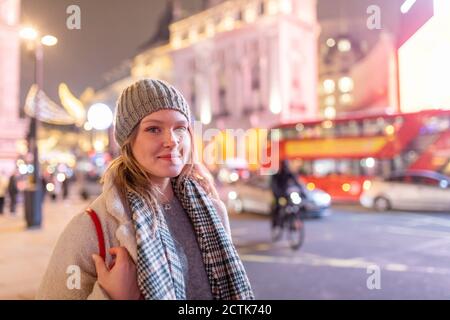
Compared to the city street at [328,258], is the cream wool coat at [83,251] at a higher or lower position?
higher

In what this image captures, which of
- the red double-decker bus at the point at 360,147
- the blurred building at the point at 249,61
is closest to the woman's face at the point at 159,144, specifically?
the red double-decker bus at the point at 360,147

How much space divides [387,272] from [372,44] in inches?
2382

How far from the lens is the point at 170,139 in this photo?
4.42 feet

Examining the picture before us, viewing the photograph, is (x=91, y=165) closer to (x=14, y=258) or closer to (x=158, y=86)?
(x=14, y=258)

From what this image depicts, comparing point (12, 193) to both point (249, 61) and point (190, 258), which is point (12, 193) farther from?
point (249, 61)

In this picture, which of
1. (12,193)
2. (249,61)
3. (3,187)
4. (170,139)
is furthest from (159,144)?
(249,61)

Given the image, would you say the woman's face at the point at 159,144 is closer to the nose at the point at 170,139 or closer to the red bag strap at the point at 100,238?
the nose at the point at 170,139

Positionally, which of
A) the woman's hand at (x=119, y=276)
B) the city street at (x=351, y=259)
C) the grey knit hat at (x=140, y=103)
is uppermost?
the grey knit hat at (x=140, y=103)

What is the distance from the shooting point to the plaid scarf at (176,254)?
1208 millimetres

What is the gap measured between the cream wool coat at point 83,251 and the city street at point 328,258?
340 centimetres

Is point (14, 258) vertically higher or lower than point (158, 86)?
lower

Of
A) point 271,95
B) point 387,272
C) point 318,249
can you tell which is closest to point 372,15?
point 387,272

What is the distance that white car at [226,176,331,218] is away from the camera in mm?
11680
